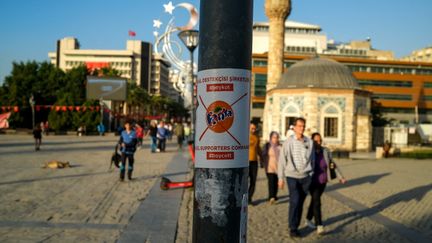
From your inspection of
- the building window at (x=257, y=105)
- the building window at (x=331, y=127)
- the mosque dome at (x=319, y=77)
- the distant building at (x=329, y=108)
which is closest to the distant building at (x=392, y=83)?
the building window at (x=257, y=105)

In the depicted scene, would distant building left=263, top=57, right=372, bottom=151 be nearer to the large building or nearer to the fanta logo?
the fanta logo

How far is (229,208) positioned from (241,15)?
1282mm

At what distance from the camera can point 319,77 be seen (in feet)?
113

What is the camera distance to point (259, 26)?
97.4 meters

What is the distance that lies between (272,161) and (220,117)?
687cm

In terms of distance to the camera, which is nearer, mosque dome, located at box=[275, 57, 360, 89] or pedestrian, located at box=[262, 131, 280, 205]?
pedestrian, located at box=[262, 131, 280, 205]

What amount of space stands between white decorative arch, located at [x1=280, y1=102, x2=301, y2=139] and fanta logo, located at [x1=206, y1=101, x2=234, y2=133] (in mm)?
30538

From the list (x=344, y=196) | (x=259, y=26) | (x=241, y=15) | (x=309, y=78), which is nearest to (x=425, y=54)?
(x=259, y=26)

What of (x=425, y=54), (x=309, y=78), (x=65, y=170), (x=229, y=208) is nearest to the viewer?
(x=229, y=208)

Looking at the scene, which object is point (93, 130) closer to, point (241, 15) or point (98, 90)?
point (98, 90)

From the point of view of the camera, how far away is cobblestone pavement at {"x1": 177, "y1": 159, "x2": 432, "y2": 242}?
22.3 ft

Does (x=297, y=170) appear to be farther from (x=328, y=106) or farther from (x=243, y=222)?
(x=328, y=106)

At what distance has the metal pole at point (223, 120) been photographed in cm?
272

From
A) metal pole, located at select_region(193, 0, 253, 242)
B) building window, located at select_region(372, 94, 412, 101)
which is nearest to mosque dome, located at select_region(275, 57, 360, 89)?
metal pole, located at select_region(193, 0, 253, 242)
